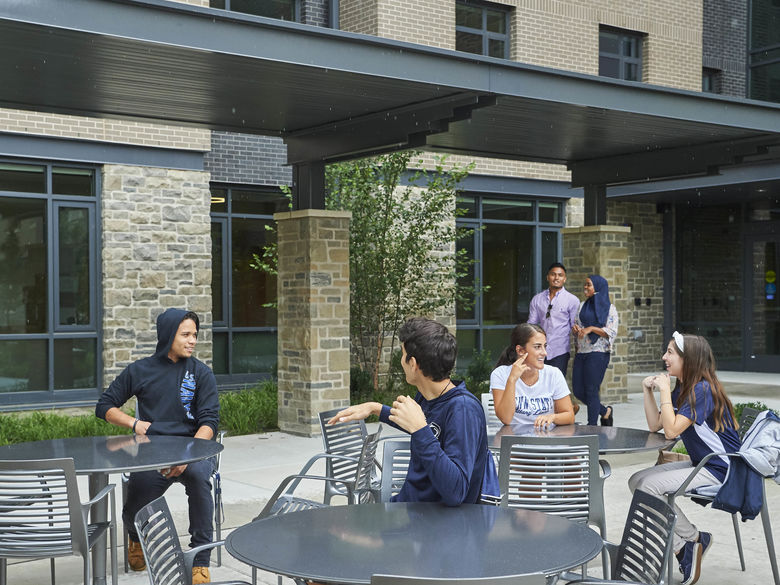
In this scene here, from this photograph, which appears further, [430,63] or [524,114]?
[524,114]

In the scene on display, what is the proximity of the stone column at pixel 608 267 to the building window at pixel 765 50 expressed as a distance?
854 centimetres

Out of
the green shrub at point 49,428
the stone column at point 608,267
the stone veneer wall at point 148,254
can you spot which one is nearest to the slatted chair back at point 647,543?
the green shrub at point 49,428

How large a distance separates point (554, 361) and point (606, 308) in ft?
2.71

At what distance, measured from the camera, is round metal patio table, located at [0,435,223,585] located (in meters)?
4.82

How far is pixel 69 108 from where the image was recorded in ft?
32.8

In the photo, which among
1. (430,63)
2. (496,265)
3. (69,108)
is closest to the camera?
(430,63)

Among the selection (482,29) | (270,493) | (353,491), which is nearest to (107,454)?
(353,491)

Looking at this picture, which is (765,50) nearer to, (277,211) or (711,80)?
(711,80)

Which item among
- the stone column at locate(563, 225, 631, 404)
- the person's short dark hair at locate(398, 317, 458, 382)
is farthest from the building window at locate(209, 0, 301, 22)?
the person's short dark hair at locate(398, 317, 458, 382)

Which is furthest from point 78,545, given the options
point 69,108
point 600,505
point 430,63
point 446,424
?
point 69,108

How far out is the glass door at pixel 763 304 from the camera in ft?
65.4

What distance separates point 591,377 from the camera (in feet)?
34.7

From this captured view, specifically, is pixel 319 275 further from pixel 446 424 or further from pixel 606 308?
pixel 446 424

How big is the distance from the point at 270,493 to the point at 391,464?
3641 mm
